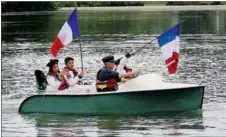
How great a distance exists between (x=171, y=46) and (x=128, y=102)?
65.6 inches

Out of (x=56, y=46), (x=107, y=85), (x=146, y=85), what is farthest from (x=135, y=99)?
(x=56, y=46)

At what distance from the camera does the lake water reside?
14.9 meters

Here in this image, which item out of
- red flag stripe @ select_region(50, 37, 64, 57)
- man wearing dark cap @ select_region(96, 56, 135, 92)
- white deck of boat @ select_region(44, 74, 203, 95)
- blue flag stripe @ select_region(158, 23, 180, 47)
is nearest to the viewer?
white deck of boat @ select_region(44, 74, 203, 95)

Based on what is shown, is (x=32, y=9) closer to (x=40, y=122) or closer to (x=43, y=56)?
(x=43, y=56)

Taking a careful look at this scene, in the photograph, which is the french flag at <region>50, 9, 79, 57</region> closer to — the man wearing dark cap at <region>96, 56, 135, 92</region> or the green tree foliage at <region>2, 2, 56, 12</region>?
the man wearing dark cap at <region>96, 56, 135, 92</region>

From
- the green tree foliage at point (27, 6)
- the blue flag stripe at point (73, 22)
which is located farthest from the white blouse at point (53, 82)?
the green tree foliage at point (27, 6)

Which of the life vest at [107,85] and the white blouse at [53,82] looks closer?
the life vest at [107,85]

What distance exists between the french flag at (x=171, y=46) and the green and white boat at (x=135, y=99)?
79cm

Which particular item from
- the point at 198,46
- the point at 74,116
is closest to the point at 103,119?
the point at 74,116

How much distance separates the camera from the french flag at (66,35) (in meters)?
17.2

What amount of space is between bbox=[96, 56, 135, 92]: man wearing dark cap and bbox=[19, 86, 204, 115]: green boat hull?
31cm

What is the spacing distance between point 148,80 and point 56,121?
201 cm

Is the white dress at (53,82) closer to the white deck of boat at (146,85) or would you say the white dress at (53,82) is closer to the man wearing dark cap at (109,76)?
the white deck of boat at (146,85)

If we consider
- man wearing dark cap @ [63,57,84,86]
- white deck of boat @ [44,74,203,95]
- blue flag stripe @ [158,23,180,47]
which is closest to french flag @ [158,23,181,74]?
blue flag stripe @ [158,23,180,47]
